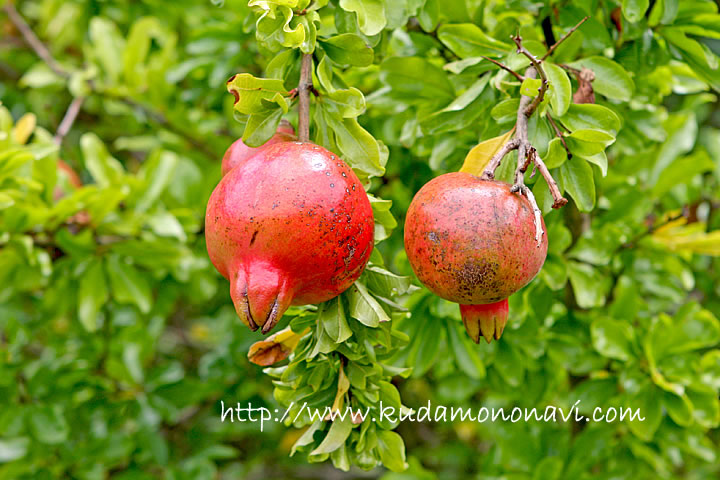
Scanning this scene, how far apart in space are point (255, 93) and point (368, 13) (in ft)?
0.68

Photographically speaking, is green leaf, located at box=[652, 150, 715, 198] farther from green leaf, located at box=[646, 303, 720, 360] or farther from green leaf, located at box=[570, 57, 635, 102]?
green leaf, located at box=[570, 57, 635, 102]

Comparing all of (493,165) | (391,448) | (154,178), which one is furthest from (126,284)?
(493,165)

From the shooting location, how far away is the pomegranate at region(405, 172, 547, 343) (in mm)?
686

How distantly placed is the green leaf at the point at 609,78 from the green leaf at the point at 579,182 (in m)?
0.21

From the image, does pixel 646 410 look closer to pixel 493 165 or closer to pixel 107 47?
pixel 493 165

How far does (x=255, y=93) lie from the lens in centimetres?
78

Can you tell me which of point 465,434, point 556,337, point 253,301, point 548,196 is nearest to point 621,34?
point 548,196

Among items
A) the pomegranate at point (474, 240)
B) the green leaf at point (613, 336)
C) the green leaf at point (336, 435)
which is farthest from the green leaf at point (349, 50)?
the green leaf at point (613, 336)

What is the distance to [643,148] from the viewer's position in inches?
51.0

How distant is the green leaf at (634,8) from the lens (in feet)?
3.26

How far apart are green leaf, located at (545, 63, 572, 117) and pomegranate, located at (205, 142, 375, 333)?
0.33m

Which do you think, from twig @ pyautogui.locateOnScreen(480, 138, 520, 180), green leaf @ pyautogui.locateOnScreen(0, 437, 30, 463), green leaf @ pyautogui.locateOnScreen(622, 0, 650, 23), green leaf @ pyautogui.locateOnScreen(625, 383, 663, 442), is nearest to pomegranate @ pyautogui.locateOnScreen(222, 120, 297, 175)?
twig @ pyautogui.locateOnScreen(480, 138, 520, 180)

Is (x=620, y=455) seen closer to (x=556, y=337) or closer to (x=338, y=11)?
(x=556, y=337)

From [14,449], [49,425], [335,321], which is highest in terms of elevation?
[335,321]
